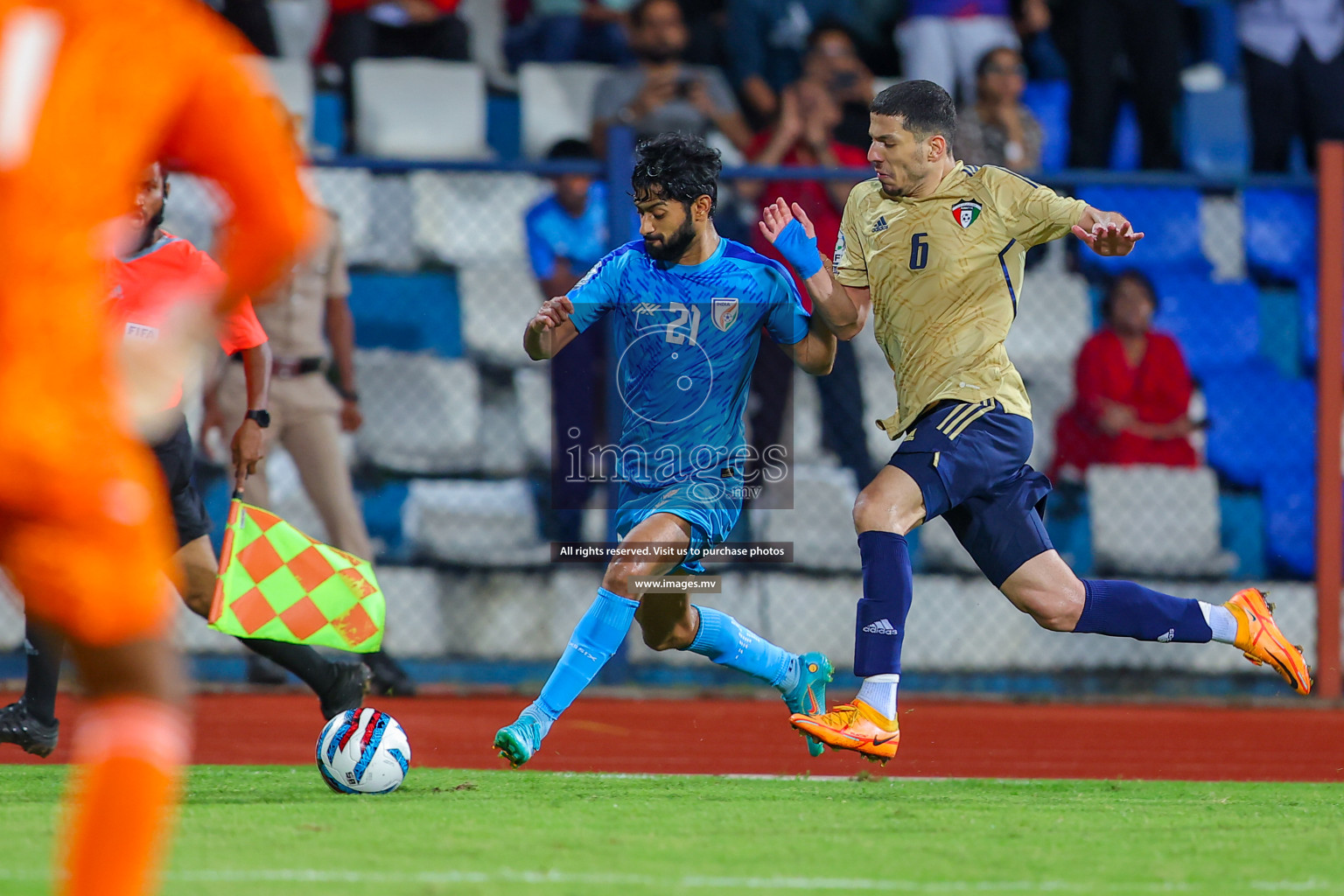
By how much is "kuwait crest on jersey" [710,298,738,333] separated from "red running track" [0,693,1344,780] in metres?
1.64

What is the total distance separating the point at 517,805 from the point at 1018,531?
1.80 metres

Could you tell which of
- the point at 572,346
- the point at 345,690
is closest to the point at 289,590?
the point at 345,690

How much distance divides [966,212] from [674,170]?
3.14 feet

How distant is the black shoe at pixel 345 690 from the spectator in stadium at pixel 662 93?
4267 millimetres

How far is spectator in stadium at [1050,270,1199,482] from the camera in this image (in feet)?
31.0

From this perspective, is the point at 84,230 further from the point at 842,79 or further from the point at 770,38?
the point at 770,38

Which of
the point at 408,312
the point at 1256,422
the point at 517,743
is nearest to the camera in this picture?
the point at 517,743

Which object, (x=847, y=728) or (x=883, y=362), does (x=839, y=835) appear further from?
(x=883, y=362)

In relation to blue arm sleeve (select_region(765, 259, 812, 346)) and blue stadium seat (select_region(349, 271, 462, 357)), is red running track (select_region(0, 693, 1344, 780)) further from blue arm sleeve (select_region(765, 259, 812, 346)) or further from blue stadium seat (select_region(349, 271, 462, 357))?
blue stadium seat (select_region(349, 271, 462, 357))

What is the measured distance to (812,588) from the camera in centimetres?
931

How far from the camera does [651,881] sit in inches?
149

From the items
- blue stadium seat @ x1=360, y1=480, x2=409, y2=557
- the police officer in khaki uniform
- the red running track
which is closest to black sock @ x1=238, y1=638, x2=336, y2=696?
the red running track

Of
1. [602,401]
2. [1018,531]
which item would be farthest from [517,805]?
[602,401]

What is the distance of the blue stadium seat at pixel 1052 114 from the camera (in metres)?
11.2
